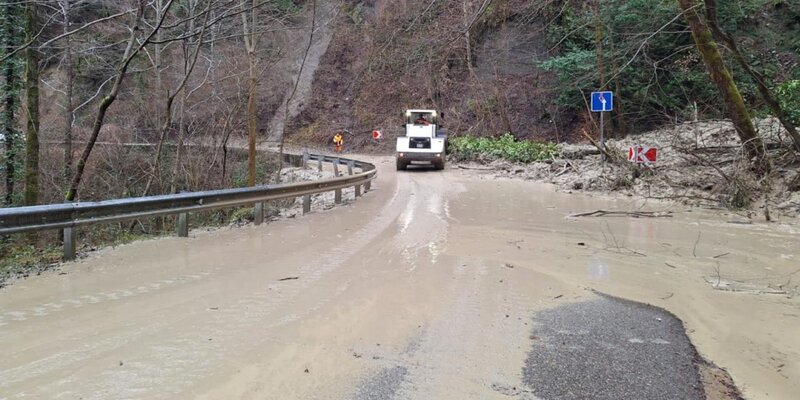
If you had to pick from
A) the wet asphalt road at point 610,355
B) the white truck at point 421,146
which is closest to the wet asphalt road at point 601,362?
the wet asphalt road at point 610,355

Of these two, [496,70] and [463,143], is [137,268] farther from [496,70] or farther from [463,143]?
[496,70]

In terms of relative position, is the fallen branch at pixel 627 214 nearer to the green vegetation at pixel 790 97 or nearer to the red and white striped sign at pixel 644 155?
the red and white striped sign at pixel 644 155

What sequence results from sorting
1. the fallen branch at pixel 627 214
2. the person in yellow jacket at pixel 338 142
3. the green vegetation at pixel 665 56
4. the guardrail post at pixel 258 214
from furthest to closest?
the person in yellow jacket at pixel 338 142 → the green vegetation at pixel 665 56 → the fallen branch at pixel 627 214 → the guardrail post at pixel 258 214

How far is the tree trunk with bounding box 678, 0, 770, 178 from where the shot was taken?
12.7m

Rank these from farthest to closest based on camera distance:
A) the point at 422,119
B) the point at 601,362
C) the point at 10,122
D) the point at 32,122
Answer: the point at 422,119 < the point at 10,122 < the point at 32,122 < the point at 601,362

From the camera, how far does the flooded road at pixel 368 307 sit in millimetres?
3760

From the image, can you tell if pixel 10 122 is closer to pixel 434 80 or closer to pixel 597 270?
pixel 597 270

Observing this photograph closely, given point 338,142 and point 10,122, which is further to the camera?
point 338,142

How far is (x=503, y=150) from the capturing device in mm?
26312

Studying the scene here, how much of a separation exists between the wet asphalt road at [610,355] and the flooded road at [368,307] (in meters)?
0.16

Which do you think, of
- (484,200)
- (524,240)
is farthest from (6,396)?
(484,200)

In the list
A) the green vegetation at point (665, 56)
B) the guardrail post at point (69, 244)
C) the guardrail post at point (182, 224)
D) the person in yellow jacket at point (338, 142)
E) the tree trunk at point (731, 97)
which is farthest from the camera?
the person in yellow jacket at point (338, 142)

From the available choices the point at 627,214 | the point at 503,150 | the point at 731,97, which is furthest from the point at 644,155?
the point at 503,150

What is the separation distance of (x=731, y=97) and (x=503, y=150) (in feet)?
43.5
